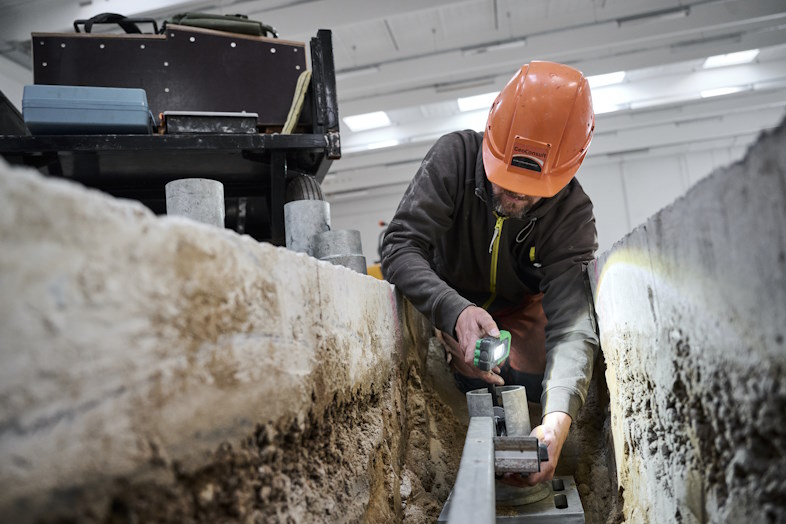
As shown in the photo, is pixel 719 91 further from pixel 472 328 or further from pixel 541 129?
pixel 472 328

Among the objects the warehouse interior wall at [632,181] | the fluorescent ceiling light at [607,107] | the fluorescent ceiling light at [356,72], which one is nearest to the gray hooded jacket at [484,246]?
the fluorescent ceiling light at [356,72]

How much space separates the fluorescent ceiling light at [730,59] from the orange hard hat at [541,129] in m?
7.09

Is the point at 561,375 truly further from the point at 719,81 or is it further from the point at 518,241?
the point at 719,81

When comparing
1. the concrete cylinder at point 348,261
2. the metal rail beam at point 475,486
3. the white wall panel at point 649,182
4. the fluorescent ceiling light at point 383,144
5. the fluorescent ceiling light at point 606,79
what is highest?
the fluorescent ceiling light at point 606,79

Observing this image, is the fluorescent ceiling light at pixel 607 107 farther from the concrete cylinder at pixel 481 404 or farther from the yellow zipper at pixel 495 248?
the concrete cylinder at pixel 481 404

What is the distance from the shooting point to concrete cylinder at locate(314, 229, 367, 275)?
2.34 m

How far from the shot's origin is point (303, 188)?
9.39ft

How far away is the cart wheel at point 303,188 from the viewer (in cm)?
286

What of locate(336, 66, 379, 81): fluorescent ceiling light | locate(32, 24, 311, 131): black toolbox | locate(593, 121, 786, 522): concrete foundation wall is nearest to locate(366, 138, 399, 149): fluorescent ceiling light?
locate(336, 66, 379, 81): fluorescent ceiling light

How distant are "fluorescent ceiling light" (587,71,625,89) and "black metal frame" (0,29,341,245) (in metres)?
6.36

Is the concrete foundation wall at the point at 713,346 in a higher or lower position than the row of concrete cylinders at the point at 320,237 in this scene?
lower

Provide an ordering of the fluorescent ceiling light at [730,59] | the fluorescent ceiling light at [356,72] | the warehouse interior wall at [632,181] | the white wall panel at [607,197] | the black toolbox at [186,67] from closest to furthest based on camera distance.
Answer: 1. the black toolbox at [186,67]
2. the fluorescent ceiling light at [356,72]
3. the fluorescent ceiling light at [730,59]
4. the warehouse interior wall at [632,181]
5. the white wall panel at [607,197]

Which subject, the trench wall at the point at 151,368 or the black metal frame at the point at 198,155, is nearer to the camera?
the trench wall at the point at 151,368

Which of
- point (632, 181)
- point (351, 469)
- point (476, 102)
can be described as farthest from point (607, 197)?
point (351, 469)
